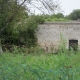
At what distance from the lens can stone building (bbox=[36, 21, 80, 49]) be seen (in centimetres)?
2319

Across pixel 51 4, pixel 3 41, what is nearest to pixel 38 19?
pixel 3 41

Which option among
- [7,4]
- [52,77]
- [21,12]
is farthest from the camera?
[21,12]

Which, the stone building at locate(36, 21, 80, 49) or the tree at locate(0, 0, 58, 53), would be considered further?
the stone building at locate(36, 21, 80, 49)

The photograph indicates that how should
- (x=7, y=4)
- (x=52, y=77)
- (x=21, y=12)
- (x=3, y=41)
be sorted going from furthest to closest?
1. (x=3, y=41)
2. (x=21, y=12)
3. (x=7, y=4)
4. (x=52, y=77)

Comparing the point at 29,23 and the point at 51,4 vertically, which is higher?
the point at 51,4

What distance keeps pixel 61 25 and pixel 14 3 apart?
795 cm

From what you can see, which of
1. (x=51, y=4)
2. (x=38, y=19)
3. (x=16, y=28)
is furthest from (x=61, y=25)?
(x=51, y=4)

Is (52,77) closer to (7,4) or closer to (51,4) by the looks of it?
(7,4)

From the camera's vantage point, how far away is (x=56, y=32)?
2352 cm

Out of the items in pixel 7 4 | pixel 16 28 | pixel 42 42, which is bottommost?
pixel 42 42

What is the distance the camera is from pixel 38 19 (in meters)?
23.7

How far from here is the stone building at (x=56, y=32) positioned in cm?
2319

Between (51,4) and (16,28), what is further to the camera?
(16,28)

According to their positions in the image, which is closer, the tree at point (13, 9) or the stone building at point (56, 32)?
the tree at point (13, 9)
